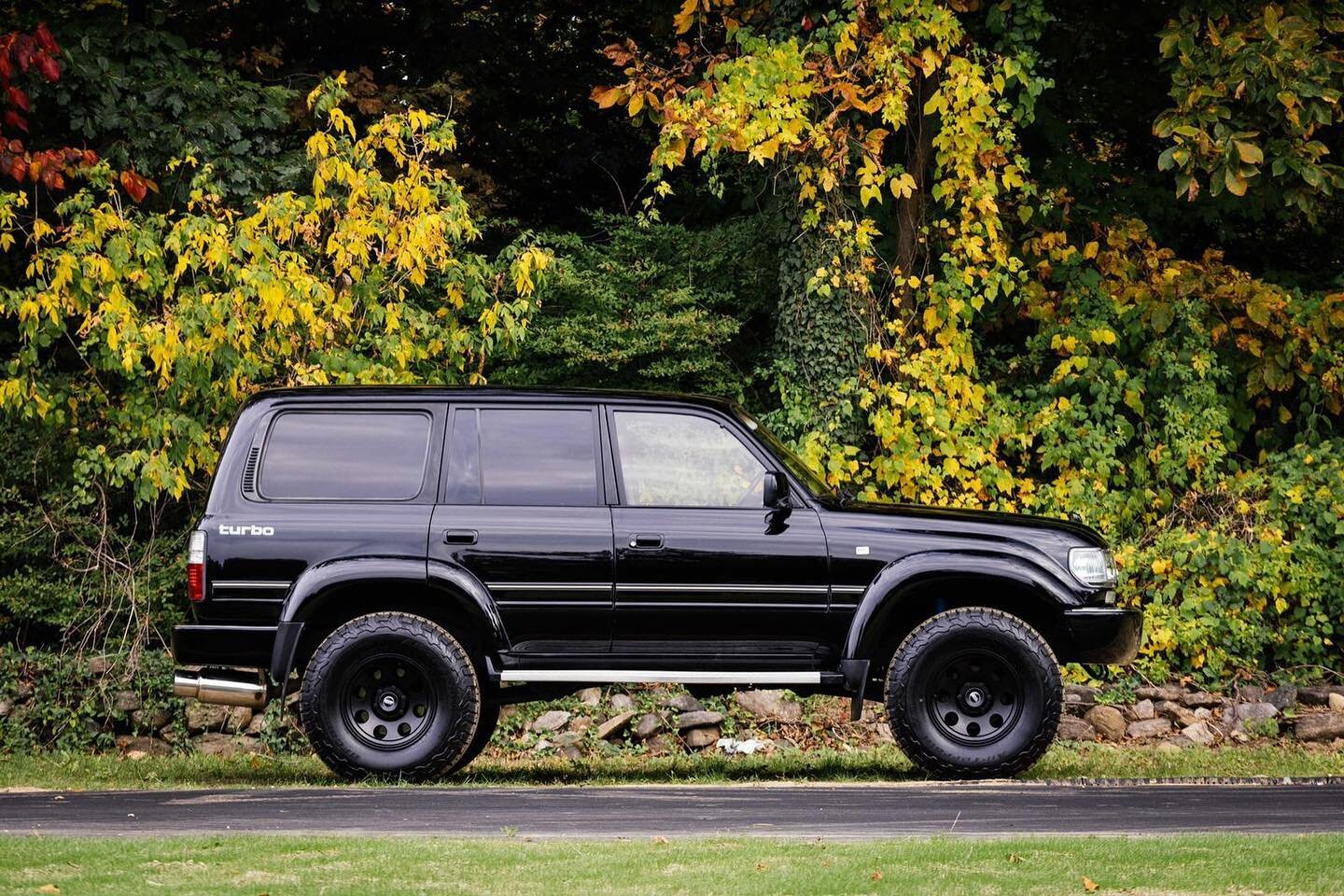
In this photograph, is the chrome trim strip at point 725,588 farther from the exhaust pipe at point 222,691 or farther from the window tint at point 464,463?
the exhaust pipe at point 222,691

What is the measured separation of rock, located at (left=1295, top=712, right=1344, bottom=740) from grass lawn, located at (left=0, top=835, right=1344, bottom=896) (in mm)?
6416

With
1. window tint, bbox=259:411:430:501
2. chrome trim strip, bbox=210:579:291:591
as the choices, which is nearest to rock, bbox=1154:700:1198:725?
window tint, bbox=259:411:430:501

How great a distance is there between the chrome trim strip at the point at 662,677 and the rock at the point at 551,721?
3717mm

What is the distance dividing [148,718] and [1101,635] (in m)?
7.24

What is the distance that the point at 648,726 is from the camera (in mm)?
12938

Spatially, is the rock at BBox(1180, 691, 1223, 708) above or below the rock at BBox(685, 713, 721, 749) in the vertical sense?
above

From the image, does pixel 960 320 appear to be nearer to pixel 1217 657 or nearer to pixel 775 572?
pixel 1217 657

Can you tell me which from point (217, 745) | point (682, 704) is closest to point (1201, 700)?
point (682, 704)

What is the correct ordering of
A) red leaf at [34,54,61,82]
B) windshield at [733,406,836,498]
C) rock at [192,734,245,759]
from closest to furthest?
windshield at [733,406,836,498]
red leaf at [34,54,61,82]
rock at [192,734,245,759]

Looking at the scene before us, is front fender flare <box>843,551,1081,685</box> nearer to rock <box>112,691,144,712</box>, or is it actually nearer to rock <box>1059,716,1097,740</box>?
rock <box>1059,716,1097,740</box>

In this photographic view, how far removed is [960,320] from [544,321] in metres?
3.63

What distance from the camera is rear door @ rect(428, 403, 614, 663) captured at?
937 centimetres

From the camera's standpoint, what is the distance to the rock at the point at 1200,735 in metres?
13.2

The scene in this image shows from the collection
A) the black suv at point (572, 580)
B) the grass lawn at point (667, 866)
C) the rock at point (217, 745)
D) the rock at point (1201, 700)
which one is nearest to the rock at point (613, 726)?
the rock at point (217, 745)
